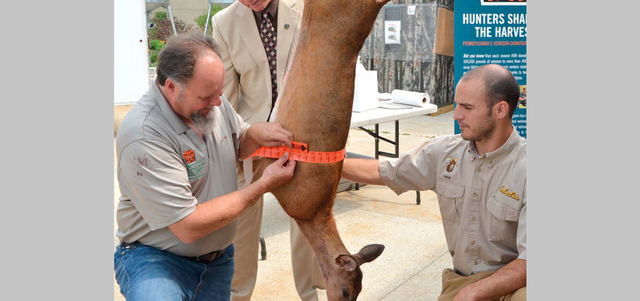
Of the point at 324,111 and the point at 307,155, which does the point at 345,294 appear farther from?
the point at 324,111

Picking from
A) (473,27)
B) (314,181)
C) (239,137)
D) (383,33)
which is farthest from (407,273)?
(383,33)

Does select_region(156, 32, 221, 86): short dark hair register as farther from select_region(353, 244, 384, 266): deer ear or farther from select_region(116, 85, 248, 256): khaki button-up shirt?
select_region(353, 244, 384, 266): deer ear

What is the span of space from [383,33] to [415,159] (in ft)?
27.1

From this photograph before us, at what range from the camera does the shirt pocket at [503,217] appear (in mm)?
2461

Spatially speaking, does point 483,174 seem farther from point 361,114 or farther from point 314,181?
point 361,114

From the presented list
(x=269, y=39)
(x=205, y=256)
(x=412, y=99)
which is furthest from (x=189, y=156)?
(x=412, y=99)

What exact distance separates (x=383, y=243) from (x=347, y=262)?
305 centimetres

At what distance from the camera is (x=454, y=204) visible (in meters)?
2.68

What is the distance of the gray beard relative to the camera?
225 cm

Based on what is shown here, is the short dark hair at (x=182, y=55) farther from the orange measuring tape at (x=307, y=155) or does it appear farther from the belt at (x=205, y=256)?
the belt at (x=205, y=256)

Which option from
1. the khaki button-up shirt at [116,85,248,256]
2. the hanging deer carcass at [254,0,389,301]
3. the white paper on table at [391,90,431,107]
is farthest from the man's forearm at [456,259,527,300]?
the white paper on table at [391,90,431,107]

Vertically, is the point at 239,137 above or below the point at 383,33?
below

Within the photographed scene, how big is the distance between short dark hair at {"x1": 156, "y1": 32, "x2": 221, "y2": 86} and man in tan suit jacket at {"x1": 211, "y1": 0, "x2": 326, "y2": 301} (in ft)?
1.68

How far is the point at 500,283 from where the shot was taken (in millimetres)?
2334
